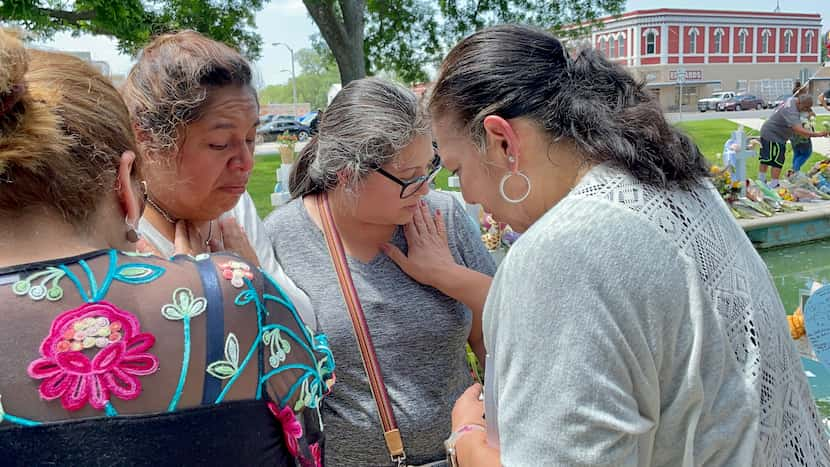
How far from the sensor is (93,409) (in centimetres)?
98

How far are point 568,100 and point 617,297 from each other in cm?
42

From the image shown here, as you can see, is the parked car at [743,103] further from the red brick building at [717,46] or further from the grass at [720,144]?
the grass at [720,144]

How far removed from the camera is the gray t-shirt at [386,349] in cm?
206

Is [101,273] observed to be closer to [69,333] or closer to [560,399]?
[69,333]

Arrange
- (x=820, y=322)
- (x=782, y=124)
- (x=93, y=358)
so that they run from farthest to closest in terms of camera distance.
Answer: (x=782, y=124)
(x=820, y=322)
(x=93, y=358)

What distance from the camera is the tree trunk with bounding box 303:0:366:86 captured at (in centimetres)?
1226

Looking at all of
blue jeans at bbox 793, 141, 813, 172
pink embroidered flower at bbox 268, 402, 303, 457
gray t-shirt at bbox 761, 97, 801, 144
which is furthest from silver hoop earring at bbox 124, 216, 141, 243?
blue jeans at bbox 793, 141, 813, 172

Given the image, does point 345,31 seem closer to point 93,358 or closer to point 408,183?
point 408,183

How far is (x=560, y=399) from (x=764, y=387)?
39 centimetres

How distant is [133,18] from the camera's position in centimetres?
865

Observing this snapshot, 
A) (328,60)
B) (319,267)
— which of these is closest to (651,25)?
(328,60)

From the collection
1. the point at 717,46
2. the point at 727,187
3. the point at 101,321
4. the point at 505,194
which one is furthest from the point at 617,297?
the point at 717,46

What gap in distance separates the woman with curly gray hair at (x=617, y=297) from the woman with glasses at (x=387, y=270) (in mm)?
787

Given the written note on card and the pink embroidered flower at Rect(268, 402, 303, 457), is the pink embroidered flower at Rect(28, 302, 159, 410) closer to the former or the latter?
the pink embroidered flower at Rect(268, 402, 303, 457)
